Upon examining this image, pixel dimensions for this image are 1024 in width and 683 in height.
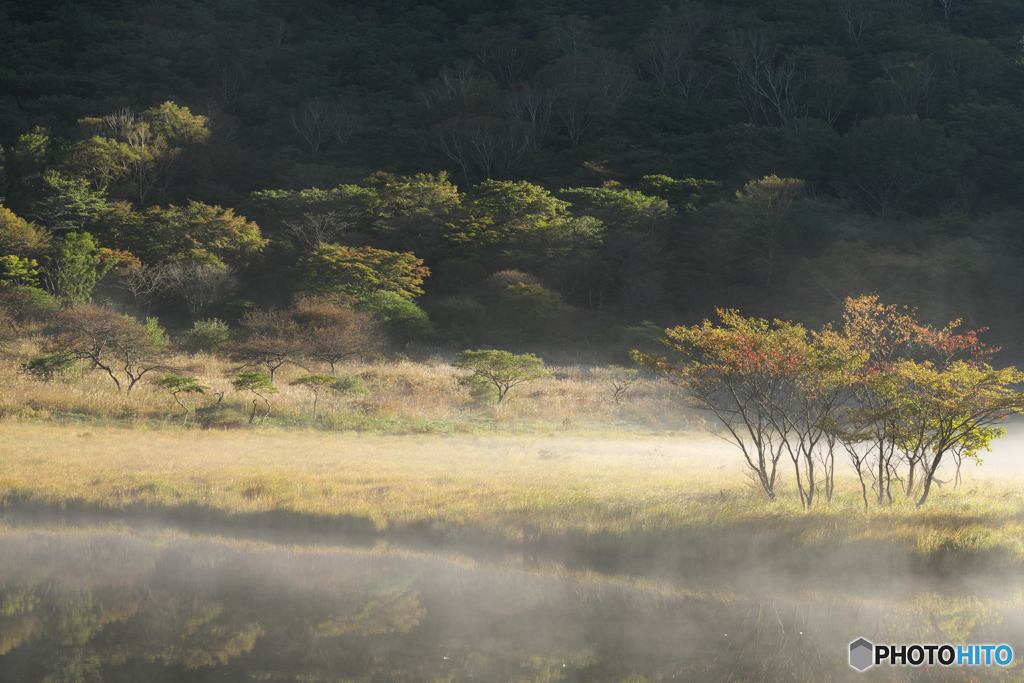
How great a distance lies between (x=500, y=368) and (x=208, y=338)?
15.8 meters

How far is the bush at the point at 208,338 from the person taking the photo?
107 feet

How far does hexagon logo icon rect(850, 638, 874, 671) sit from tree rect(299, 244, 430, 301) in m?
34.7

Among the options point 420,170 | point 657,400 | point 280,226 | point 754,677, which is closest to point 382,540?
point 754,677

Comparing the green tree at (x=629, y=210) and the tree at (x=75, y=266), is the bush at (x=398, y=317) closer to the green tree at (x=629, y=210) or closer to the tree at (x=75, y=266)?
the green tree at (x=629, y=210)

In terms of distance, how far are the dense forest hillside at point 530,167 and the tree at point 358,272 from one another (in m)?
0.17

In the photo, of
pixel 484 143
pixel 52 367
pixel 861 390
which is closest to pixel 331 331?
pixel 52 367

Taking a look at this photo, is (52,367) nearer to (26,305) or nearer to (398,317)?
(26,305)

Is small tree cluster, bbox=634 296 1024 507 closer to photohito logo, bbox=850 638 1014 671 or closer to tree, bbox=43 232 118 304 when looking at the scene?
photohito logo, bbox=850 638 1014 671

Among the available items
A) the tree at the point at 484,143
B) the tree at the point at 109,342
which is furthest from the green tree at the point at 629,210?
the tree at the point at 109,342

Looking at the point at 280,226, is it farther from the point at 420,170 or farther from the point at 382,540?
the point at 382,540

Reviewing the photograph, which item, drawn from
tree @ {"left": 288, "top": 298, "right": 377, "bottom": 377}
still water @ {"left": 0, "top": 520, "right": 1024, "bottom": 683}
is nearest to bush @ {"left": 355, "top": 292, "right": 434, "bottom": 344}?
tree @ {"left": 288, "top": 298, "right": 377, "bottom": 377}

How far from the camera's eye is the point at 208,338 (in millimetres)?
32906

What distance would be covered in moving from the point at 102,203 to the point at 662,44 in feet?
161

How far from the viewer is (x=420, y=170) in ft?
187
